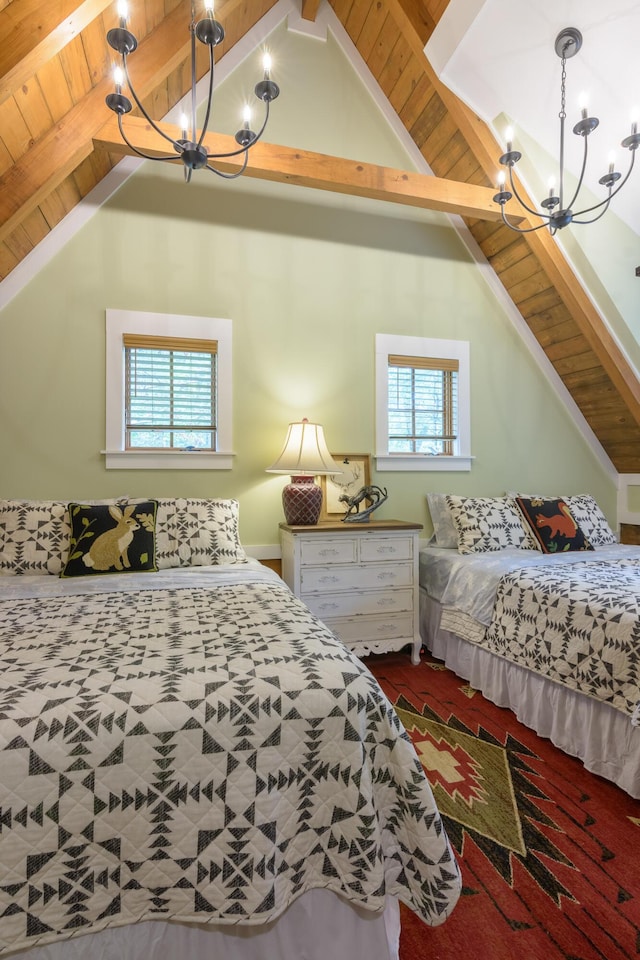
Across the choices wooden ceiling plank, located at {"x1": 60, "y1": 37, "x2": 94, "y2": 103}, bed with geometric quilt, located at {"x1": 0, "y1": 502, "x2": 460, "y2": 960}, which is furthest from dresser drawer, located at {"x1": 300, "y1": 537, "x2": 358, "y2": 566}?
wooden ceiling plank, located at {"x1": 60, "y1": 37, "x2": 94, "y2": 103}

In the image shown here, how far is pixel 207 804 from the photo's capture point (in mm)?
1003

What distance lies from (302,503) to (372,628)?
849 mm

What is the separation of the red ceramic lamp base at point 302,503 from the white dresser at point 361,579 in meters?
0.06

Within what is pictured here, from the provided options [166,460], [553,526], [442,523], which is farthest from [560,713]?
[166,460]

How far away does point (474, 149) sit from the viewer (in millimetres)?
2934

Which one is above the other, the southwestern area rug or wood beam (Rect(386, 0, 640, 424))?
wood beam (Rect(386, 0, 640, 424))

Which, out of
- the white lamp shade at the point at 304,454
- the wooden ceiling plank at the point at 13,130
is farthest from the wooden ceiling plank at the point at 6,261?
the white lamp shade at the point at 304,454

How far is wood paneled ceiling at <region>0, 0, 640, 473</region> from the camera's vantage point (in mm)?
1927

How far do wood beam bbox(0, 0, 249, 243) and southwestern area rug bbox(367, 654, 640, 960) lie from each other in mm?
2945

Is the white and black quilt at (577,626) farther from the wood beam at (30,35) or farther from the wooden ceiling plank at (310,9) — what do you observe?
the wooden ceiling plank at (310,9)

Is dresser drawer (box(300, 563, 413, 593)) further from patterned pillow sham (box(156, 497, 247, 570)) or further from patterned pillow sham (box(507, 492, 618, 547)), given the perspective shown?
patterned pillow sham (box(507, 492, 618, 547))

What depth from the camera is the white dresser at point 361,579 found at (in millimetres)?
2779

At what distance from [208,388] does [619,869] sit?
9.31ft

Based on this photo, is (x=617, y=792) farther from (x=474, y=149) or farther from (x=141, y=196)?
(x=141, y=196)
